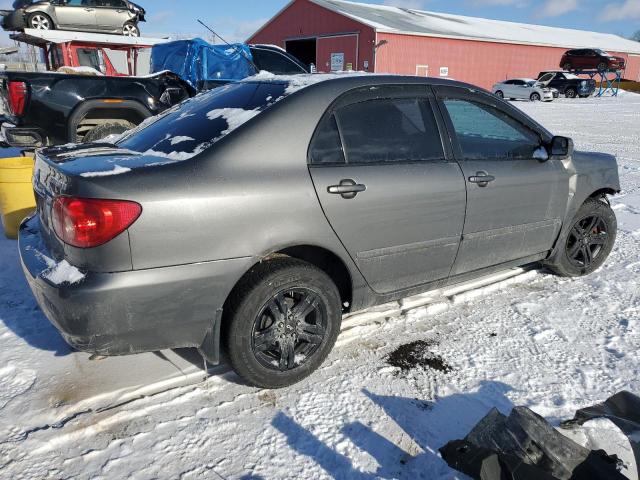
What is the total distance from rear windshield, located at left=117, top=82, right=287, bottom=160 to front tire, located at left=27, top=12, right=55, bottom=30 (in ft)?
35.8

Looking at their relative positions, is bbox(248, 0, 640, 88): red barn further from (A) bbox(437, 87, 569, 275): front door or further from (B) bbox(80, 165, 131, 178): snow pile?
(B) bbox(80, 165, 131, 178): snow pile

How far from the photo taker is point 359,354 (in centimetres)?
314

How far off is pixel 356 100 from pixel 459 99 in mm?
907

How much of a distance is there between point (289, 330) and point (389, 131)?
→ 1.32 metres

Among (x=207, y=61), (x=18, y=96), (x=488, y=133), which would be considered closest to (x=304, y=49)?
(x=207, y=61)

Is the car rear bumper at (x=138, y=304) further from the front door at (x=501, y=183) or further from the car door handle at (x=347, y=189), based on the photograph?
the front door at (x=501, y=183)

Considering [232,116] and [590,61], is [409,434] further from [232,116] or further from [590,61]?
[590,61]

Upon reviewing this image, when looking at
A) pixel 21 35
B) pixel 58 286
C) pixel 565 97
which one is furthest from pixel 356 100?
pixel 565 97

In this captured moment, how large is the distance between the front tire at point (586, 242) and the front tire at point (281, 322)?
235 cm

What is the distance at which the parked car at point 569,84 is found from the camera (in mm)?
31016

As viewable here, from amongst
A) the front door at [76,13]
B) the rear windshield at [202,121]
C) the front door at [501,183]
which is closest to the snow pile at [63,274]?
the rear windshield at [202,121]

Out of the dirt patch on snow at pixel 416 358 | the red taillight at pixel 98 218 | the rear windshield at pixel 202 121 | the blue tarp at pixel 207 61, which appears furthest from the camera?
the blue tarp at pixel 207 61

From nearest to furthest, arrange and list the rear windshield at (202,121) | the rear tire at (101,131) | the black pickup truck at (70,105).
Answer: the rear windshield at (202,121), the black pickup truck at (70,105), the rear tire at (101,131)

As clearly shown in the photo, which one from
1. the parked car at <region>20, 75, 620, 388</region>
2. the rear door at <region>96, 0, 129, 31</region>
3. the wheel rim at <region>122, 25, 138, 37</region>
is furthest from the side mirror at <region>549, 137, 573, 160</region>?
the rear door at <region>96, 0, 129, 31</region>
